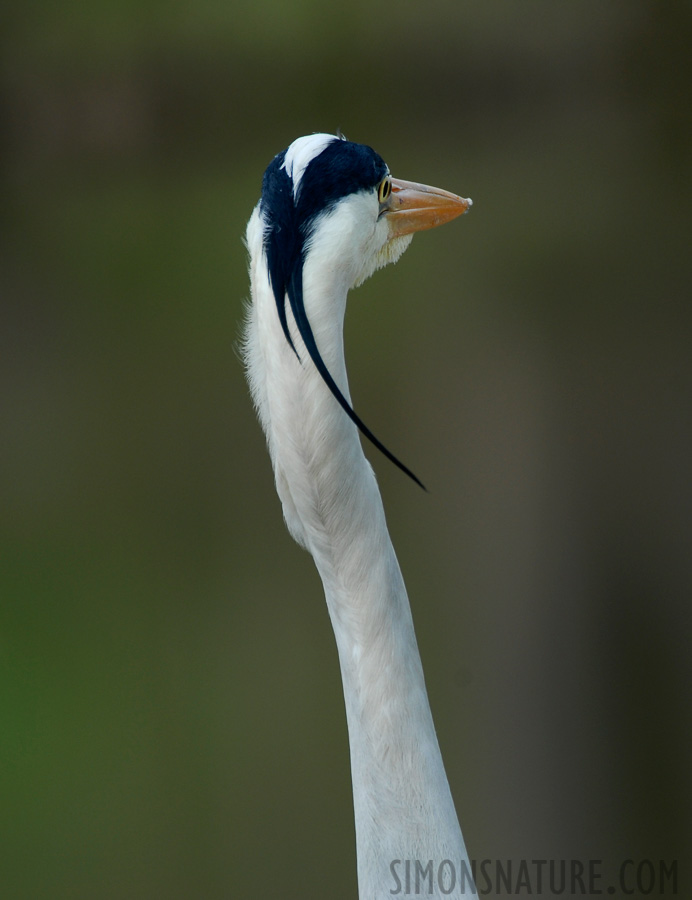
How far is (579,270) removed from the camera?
131 centimetres

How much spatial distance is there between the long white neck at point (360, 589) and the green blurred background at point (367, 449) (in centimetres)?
66

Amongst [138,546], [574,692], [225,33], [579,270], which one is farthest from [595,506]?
[225,33]

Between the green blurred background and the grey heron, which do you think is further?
the green blurred background

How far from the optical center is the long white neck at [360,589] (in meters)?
0.49

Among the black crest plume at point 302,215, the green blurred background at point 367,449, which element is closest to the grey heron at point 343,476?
the black crest plume at point 302,215

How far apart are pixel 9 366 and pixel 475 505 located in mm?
874

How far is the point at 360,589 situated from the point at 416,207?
1.07ft

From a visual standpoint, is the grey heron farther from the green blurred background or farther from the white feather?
the green blurred background

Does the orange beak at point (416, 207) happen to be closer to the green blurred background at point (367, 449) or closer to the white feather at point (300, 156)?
the white feather at point (300, 156)

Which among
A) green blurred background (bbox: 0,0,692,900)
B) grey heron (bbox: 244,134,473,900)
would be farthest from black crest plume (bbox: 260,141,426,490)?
green blurred background (bbox: 0,0,692,900)

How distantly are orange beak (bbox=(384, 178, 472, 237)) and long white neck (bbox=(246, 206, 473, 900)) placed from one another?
13cm

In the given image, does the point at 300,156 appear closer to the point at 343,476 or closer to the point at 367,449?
the point at 343,476

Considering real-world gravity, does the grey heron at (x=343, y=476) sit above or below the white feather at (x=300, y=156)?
below

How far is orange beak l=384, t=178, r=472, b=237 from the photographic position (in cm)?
63
